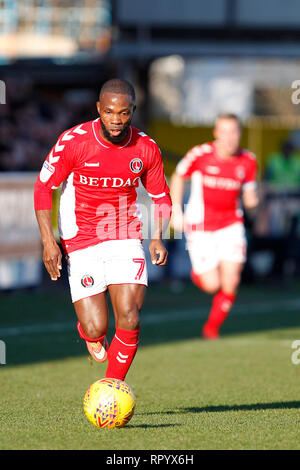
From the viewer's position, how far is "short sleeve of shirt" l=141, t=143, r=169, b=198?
7023 mm

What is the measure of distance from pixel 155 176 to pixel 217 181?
16.1 ft

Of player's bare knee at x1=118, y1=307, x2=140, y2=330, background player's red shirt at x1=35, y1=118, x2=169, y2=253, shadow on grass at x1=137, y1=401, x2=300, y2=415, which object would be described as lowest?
shadow on grass at x1=137, y1=401, x2=300, y2=415

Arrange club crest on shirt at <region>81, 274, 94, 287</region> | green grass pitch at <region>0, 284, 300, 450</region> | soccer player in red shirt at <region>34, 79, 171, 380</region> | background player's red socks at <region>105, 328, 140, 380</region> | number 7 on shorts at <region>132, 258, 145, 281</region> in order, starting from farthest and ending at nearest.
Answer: club crest on shirt at <region>81, 274, 94, 287</region> < number 7 on shorts at <region>132, 258, 145, 281</region> < background player's red socks at <region>105, 328, 140, 380</region> < soccer player in red shirt at <region>34, 79, 171, 380</region> < green grass pitch at <region>0, 284, 300, 450</region>

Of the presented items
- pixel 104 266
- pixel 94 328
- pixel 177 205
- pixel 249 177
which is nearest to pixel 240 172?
pixel 249 177

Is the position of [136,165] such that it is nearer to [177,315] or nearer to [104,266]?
[104,266]

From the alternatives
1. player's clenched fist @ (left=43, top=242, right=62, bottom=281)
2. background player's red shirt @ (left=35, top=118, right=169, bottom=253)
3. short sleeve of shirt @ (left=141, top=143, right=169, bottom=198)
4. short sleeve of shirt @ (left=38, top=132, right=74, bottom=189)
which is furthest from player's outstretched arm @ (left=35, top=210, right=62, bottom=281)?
short sleeve of shirt @ (left=141, top=143, right=169, bottom=198)

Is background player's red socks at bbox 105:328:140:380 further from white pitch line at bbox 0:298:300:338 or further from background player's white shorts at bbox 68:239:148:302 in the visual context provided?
white pitch line at bbox 0:298:300:338

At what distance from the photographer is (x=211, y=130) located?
2078cm

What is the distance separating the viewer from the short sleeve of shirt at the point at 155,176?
23.0ft

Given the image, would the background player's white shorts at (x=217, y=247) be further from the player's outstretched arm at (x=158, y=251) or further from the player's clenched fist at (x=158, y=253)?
the player's clenched fist at (x=158, y=253)

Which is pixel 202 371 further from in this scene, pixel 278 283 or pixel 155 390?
pixel 278 283

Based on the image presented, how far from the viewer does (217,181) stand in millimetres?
11906

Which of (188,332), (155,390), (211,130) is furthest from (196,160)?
(211,130)

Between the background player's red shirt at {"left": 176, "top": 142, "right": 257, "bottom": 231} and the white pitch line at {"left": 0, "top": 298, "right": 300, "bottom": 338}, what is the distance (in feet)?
7.10
